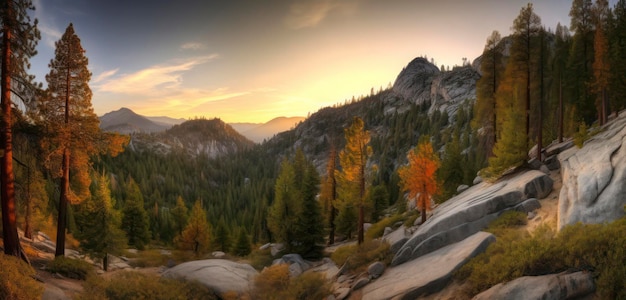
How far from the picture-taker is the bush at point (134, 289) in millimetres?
13008

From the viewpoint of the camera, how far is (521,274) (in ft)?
32.3

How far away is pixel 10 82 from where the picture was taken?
1307 cm

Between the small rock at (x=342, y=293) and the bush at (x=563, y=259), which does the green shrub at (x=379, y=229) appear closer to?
the small rock at (x=342, y=293)

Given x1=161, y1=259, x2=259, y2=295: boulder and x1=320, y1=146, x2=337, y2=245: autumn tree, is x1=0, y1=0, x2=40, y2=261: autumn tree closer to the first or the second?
x1=161, y1=259, x2=259, y2=295: boulder

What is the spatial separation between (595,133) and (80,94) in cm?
3427

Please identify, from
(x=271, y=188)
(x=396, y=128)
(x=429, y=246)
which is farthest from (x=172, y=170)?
(x=429, y=246)

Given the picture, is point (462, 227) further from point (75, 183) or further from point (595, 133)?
point (75, 183)

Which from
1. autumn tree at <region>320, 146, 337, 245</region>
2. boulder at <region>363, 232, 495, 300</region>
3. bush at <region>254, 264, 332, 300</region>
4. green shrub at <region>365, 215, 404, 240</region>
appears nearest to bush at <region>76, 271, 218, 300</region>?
bush at <region>254, 264, 332, 300</region>

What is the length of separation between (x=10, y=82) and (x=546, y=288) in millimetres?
22302

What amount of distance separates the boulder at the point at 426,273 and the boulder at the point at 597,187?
371 centimetres

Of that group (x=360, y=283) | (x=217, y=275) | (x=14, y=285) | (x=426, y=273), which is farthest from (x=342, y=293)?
(x=14, y=285)

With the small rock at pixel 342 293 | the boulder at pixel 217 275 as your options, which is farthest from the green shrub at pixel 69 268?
the small rock at pixel 342 293

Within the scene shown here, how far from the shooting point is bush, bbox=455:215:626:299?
8.24m

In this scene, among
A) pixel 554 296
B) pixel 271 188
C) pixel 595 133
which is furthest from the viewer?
pixel 271 188
